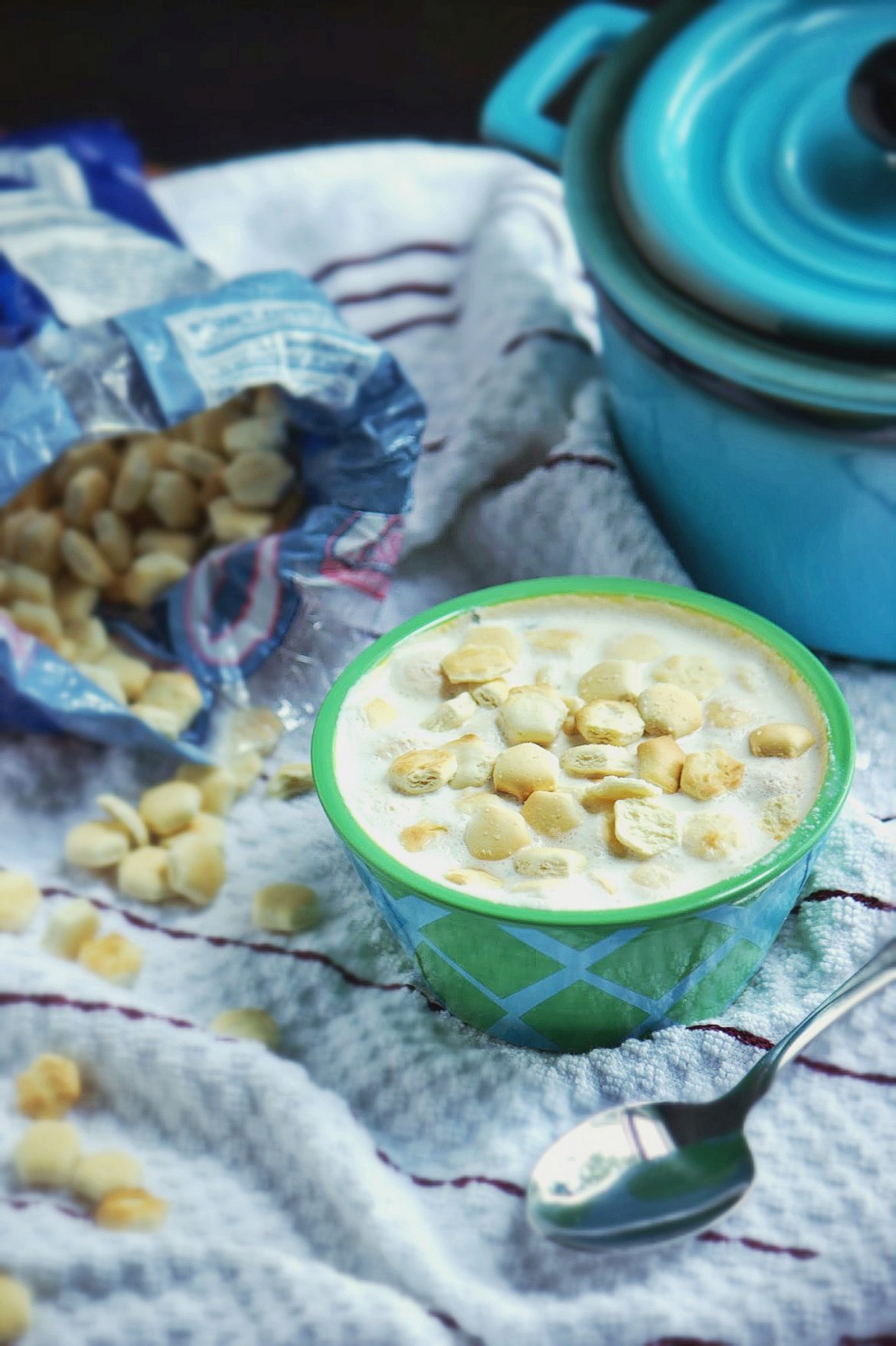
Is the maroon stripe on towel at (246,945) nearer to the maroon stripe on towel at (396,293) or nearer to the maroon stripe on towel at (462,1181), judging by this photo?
the maroon stripe on towel at (462,1181)

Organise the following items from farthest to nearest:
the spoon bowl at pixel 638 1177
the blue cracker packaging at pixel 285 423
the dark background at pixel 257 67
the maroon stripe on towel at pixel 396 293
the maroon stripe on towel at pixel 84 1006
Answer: the dark background at pixel 257 67
the maroon stripe on towel at pixel 396 293
the blue cracker packaging at pixel 285 423
the maroon stripe on towel at pixel 84 1006
the spoon bowl at pixel 638 1177

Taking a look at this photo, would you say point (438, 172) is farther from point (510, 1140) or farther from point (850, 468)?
point (510, 1140)

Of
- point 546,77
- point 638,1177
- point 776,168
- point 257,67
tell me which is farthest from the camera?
point 257,67

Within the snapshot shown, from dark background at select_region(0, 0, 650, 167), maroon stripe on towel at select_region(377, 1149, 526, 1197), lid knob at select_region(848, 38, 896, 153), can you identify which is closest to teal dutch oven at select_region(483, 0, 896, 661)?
lid knob at select_region(848, 38, 896, 153)

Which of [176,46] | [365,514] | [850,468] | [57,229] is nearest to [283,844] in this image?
[365,514]

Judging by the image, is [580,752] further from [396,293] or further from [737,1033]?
[396,293]

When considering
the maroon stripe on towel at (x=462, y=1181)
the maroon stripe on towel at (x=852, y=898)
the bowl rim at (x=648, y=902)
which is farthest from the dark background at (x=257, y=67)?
the maroon stripe on towel at (x=462, y=1181)

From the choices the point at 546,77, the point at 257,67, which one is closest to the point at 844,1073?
the point at 546,77
